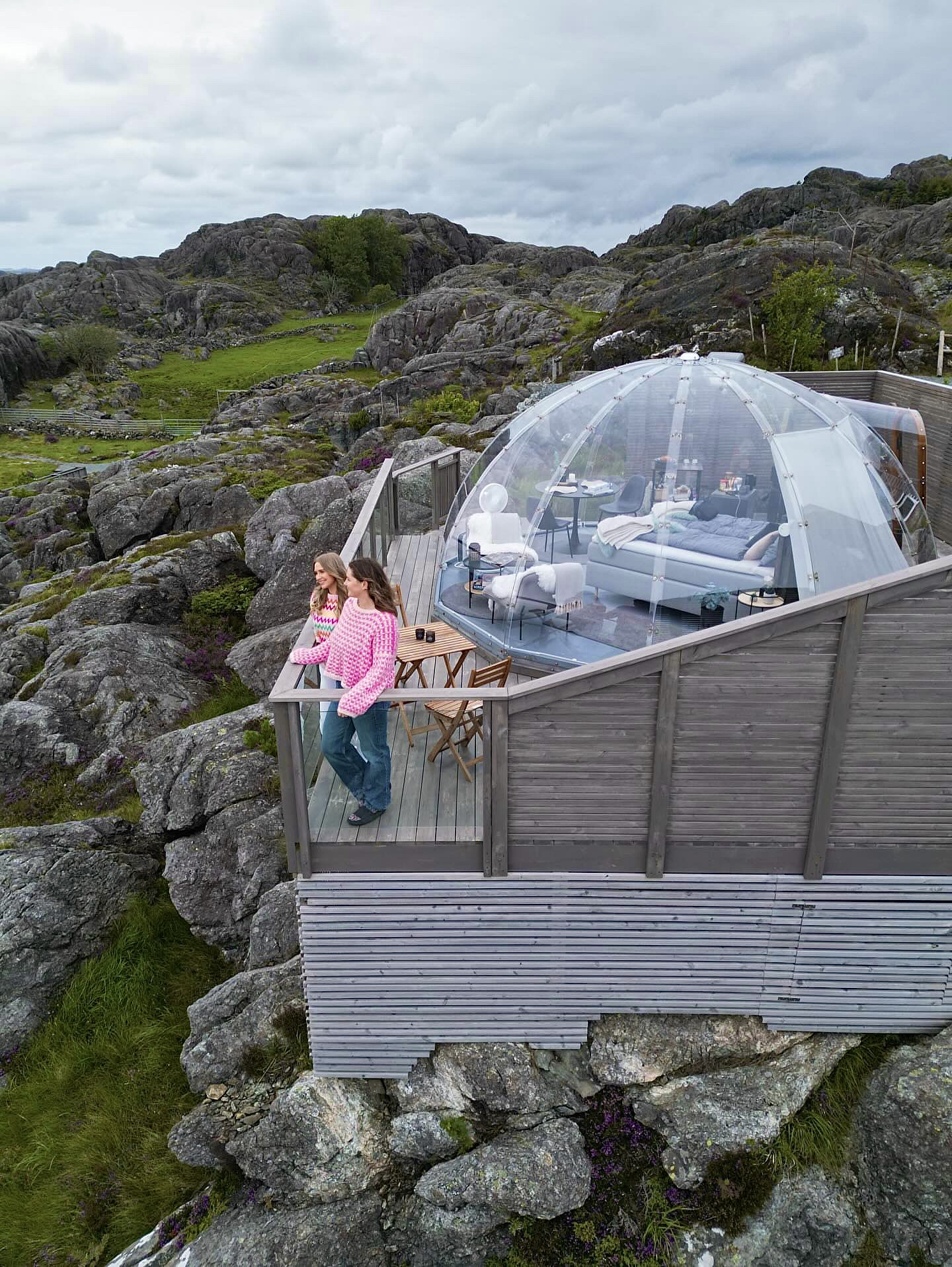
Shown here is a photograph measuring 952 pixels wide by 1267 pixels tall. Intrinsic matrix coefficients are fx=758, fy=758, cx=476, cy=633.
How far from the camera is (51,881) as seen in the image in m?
9.89

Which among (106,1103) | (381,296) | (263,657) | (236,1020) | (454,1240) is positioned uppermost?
(381,296)

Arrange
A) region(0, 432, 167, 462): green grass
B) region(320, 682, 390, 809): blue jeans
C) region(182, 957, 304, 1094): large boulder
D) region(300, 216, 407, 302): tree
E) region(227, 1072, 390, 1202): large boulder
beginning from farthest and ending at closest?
region(300, 216, 407, 302): tree, region(0, 432, 167, 462): green grass, region(182, 957, 304, 1094): large boulder, region(227, 1072, 390, 1202): large boulder, region(320, 682, 390, 809): blue jeans

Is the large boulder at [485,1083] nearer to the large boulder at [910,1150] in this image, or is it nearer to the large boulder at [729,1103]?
the large boulder at [729,1103]

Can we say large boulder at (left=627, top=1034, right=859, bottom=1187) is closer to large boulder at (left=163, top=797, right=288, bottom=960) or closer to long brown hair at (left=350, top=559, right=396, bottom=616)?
long brown hair at (left=350, top=559, right=396, bottom=616)

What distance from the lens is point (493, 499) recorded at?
9.23m

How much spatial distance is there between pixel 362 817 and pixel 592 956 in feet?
7.12

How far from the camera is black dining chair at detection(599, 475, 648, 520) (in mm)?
7723

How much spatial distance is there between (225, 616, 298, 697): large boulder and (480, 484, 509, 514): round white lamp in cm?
584

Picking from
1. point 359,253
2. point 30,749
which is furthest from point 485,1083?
point 359,253

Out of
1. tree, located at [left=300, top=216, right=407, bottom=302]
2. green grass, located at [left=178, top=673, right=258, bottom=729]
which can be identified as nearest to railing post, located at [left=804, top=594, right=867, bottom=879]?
green grass, located at [left=178, top=673, right=258, bottom=729]

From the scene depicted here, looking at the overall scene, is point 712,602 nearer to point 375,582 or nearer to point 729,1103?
point 375,582

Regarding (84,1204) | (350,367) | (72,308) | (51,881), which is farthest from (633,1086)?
(72,308)

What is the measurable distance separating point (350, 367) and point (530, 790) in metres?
65.6

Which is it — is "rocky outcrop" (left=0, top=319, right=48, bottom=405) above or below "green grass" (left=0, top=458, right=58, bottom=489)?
above
